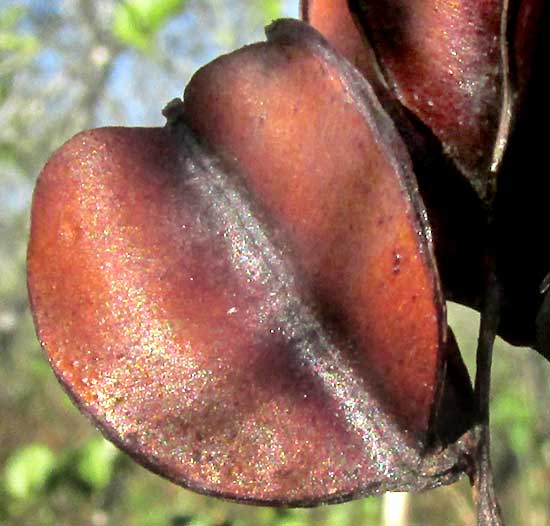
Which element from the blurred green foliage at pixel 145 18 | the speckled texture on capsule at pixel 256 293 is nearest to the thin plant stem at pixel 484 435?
the speckled texture on capsule at pixel 256 293

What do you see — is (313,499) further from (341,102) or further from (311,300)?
(341,102)

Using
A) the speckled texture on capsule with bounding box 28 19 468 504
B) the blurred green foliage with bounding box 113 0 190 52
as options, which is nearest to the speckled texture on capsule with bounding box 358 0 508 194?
the speckled texture on capsule with bounding box 28 19 468 504

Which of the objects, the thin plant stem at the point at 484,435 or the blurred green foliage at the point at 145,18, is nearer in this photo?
the thin plant stem at the point at 484,435

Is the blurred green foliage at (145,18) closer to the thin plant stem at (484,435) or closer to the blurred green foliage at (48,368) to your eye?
the blurred green foliage at (48,368)

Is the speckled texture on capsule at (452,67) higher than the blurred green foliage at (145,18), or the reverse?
the speckled texture on capsule at (452,67)

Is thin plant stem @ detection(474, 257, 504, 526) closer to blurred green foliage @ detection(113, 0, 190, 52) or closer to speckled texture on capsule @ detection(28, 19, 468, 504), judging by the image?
speckled texture on capsule @ detection(28, 19, 468, 504)

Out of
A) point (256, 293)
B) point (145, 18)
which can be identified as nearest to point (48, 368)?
point (145, 18)

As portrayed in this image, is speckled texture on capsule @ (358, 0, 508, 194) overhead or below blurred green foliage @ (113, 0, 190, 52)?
overhead

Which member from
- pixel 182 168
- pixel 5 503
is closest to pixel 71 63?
pixel 5 503
